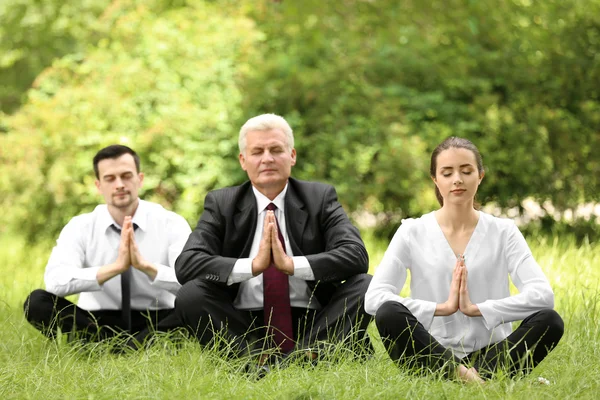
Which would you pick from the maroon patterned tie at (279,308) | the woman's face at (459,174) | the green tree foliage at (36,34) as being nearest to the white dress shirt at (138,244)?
the maroon patterned tie at (279,308)

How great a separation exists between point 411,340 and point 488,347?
0.40 meters

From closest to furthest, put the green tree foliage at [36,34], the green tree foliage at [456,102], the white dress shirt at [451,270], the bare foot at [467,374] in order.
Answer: the bare foot at [467,374] < the white dress shirt at [451,270] < the green tree foliage at [456,102] < the green tree foliage at [36,34]

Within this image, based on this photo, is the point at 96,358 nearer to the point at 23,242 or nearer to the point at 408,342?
the point at 408,342

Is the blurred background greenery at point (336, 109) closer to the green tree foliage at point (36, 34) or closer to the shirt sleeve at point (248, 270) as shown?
the shirt sleeve at point (248, 270)

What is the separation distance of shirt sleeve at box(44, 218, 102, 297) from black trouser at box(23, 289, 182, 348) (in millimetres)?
87

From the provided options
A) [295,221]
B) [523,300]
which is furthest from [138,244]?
[523,300]

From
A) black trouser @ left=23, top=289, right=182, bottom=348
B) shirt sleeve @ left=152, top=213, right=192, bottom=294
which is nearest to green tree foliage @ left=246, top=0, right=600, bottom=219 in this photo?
shirt sleeve @ left=152, top=213, right=192, bottom=294

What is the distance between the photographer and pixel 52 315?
5.39 m

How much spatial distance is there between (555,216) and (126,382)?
688 centimetres

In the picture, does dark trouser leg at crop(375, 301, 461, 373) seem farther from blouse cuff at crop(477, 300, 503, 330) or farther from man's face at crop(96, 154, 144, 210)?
man's face at crop(96, 154, 144, 210)

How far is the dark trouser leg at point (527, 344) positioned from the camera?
13.9 feet

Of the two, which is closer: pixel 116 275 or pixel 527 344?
pixel 527 344

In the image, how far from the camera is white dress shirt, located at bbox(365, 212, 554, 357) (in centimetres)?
438

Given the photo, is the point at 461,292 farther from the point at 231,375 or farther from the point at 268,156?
the point at 268,156
